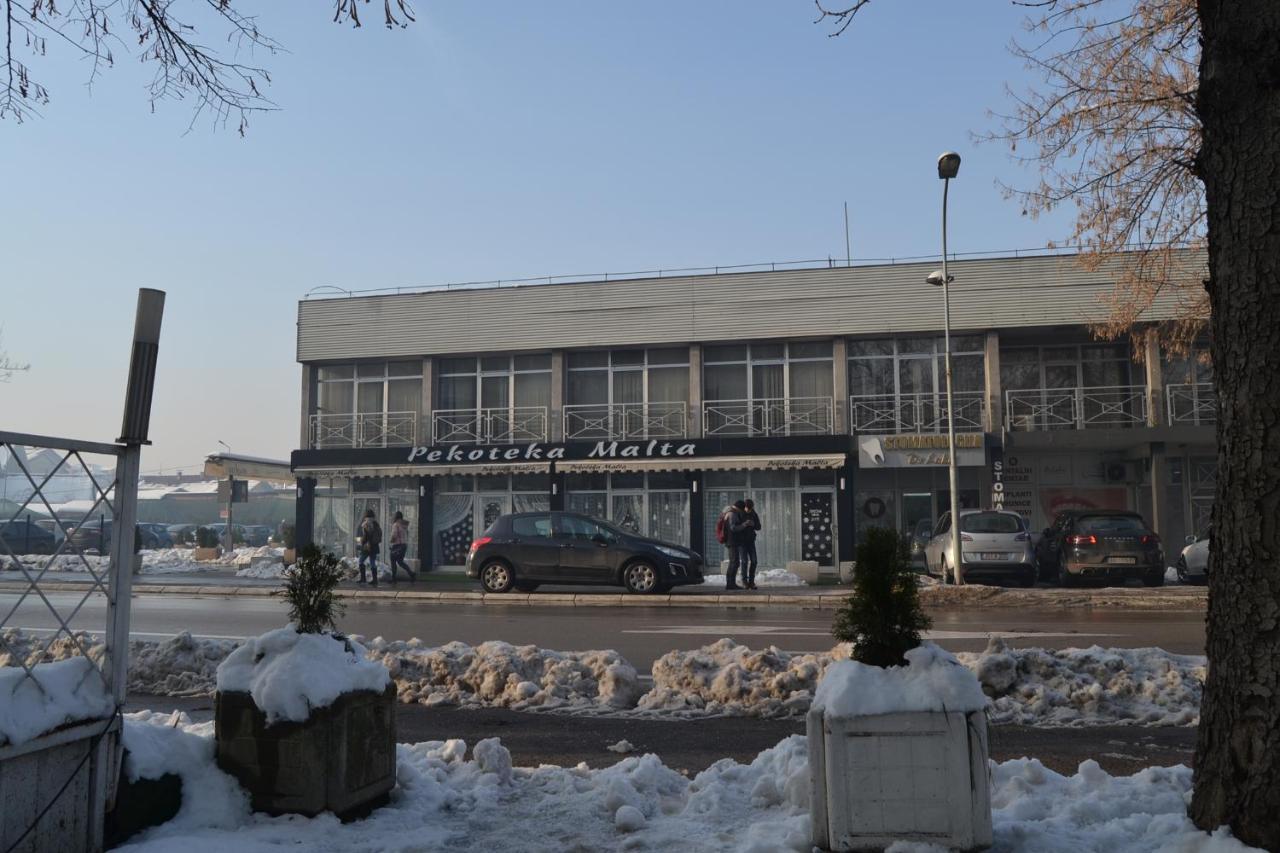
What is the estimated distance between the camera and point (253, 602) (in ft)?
62.3

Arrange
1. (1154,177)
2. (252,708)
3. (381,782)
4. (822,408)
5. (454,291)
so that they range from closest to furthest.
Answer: (252,708) < (381,782) < (1154,177) < (822,408) < (454,291)

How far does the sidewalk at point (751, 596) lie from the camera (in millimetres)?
16906

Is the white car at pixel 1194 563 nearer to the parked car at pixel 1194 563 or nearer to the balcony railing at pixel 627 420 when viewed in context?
the parked car at pixel 1194 563

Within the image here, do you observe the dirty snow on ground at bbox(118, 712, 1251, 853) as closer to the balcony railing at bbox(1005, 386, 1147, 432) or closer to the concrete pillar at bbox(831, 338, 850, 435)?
the concrete pillar at bbox(831, 338, 850, 435)

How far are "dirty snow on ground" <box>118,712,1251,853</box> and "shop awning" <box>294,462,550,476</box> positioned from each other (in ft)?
75.3

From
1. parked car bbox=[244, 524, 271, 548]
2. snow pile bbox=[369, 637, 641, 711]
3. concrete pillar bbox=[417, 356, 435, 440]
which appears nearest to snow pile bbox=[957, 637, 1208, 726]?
snow pile bbox=[369, 637, 641, 711]

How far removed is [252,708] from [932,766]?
2.87 metres

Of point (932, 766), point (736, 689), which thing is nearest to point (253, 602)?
point (736, 689)

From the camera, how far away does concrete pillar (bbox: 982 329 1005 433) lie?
26.6 meters

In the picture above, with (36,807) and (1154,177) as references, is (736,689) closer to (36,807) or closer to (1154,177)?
(36,807)

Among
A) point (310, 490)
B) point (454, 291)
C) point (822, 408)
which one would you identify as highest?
point (454, 291)

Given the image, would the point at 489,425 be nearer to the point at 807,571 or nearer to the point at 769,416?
the point at 769,416

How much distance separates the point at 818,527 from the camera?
27250mm

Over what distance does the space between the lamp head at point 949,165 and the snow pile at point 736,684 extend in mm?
13757
